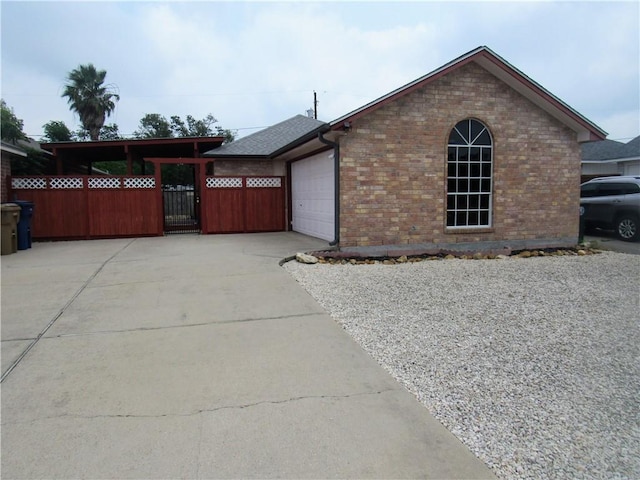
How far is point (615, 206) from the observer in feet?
45.6

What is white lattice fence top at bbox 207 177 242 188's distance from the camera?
15.4 meters

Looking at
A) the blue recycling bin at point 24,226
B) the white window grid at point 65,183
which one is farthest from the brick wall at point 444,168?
the white window grid at point 65,183

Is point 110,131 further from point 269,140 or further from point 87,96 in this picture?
point 269,140

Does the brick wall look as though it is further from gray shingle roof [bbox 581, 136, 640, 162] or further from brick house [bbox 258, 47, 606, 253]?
gray shingle roof [bbox 581, 136, 640, 162]

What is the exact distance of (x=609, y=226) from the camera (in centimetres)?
1430

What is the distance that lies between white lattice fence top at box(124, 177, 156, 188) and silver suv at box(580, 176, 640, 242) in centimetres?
1401

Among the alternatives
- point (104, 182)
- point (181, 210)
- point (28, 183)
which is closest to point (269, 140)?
point (181, 210)

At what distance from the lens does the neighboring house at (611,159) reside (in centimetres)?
2159

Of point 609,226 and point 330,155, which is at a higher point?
point 330,155

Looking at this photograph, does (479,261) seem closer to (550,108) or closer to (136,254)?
(550,108)

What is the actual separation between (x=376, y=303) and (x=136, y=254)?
6917 millimetres

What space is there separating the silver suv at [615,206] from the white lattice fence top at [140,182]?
14.0 metres

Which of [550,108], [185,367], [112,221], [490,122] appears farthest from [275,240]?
[185,367]

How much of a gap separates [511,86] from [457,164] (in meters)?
2.45
